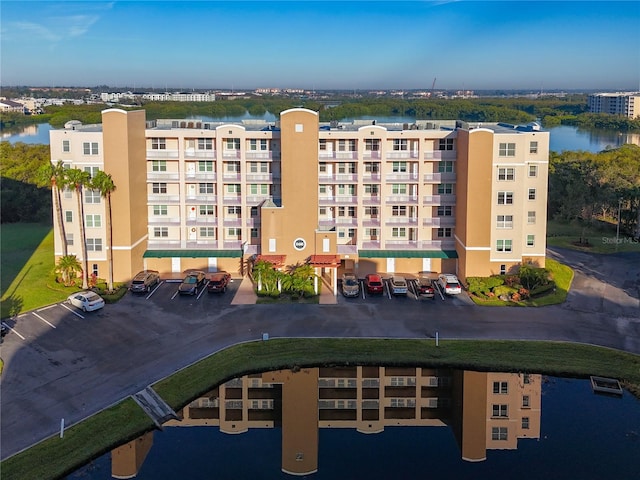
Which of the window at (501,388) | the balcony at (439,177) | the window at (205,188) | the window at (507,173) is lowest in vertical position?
the window at (501,388)

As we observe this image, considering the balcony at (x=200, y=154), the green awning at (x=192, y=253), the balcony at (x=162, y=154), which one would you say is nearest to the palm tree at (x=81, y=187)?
the green awning at (x=192, y=253)

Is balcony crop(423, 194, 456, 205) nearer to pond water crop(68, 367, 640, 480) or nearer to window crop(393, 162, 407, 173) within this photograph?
window crop(393, 162, 407, 173)

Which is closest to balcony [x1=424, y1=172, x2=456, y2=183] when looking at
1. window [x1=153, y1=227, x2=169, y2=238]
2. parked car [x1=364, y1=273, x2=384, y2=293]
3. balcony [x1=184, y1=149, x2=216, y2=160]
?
parked car [x1=364, y1=273, x2=384, y2=293]

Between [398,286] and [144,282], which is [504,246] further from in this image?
[144,282]

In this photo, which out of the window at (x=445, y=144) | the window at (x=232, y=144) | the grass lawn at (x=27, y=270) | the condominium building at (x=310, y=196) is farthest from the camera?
the window at (x=232, y=144)

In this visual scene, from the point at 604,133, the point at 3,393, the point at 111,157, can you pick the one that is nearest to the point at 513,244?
the point at 111,157

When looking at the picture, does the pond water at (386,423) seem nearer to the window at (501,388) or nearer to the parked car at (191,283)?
the window at (501,388)

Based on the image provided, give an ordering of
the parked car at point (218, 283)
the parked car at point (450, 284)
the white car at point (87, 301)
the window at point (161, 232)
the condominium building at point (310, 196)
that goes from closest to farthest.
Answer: the white car at point (87, 301) → the parked car at point (450, 284) → the parked car at point (218, 283) → the condominium building at point (310, 196) → the window at point (161, 232)

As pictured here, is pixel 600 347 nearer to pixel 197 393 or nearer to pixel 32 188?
pixel 197 393

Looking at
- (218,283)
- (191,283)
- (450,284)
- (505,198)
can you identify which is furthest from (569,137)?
(191,283)
